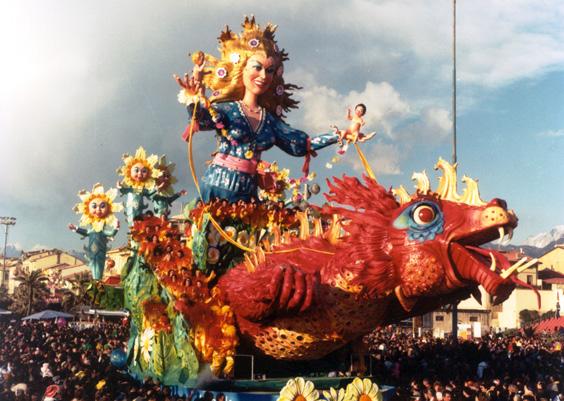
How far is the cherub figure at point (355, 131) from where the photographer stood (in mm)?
11453

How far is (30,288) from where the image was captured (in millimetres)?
34812

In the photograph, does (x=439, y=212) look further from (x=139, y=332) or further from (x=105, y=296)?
(x=105, y=296)

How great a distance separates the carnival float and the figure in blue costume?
19mm

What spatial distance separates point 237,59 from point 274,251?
339 cm

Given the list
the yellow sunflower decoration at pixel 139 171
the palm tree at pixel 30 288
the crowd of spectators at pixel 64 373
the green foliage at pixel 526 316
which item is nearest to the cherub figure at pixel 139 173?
the yellow sunflower decoration at pixel 139 171

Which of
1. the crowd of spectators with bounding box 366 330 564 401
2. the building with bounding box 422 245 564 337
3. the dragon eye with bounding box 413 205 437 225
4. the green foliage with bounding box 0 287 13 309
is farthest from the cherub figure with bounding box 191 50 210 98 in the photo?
the building with bounding box 422 245 564 337

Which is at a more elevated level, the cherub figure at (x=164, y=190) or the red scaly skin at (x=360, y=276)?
the cherub figure at (x=164, y=190)

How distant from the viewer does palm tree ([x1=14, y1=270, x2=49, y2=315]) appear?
116 ft

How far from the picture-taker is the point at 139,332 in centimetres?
1209

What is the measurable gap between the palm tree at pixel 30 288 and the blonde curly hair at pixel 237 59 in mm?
26102

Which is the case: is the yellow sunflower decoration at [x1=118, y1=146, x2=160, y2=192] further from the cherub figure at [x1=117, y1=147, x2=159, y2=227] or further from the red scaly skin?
the red scaly skin

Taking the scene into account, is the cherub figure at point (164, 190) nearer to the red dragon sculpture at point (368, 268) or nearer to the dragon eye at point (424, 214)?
the red dragon sculpture at point (368, 268)

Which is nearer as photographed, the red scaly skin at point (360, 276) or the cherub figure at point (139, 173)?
the red scaly skin at point (360, 276)

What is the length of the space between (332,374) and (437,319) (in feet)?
94.3
